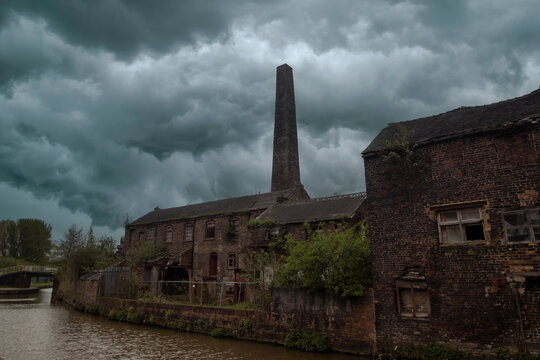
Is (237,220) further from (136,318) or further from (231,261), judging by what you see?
(136,318)

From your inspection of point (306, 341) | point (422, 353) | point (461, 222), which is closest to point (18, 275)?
point (306, 341)

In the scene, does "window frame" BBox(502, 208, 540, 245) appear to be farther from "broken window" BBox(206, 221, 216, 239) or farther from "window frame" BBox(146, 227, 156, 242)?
"window frame" BBox(146, 227, 156, 242)

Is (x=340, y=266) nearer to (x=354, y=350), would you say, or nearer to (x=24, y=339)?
(x=354, y=350)

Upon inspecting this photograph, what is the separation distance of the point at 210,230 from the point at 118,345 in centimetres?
1629

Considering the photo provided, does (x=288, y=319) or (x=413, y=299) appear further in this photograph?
(x=288, y=319)

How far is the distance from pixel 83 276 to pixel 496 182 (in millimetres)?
31094

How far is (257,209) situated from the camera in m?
27.9

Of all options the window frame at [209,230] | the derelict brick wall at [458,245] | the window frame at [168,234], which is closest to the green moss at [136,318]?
the window frame at [209,230]

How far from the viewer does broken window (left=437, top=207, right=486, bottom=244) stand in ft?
35.5

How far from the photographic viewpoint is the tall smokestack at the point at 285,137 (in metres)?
36.0

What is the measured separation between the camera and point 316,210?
22.8 metres

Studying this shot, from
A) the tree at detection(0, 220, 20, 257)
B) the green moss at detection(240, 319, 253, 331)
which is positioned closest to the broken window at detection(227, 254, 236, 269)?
the green moss at detection(240, 319, 253, 331)

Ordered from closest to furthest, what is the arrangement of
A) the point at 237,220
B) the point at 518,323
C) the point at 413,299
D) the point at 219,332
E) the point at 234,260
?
the point at 518,323
the point at 413,299
the point at 219,332
the point at 234,260
the point at 237,220

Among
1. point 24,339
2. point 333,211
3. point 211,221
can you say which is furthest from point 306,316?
point 211,221
